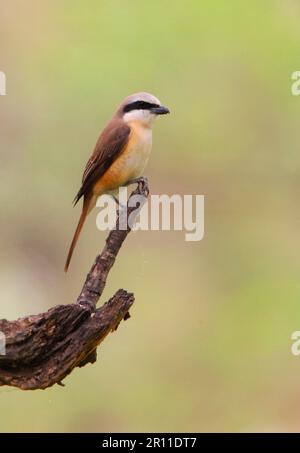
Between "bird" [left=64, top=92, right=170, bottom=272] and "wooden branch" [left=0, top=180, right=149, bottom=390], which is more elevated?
"bird" [left=64, top=92, right=170, bottom=272]

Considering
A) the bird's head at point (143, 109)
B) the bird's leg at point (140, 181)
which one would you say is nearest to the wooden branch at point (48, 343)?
the bird's leg at point (140, 181)

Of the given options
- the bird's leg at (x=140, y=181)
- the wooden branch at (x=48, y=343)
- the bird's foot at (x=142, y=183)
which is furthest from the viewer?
the bird's leg at (x=140, y=181)

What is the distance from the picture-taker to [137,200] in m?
4.51

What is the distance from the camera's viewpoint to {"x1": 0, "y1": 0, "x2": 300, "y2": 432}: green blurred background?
7895 mm

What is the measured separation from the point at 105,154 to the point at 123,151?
0.09 metres

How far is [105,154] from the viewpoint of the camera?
5.19 metres

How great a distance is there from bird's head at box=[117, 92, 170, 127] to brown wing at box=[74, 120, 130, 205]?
7 centimetres

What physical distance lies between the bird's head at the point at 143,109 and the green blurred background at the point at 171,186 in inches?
90.7

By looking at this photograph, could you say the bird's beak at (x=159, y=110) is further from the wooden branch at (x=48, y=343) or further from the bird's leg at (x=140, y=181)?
the wooden branch at (x=48, y=343)

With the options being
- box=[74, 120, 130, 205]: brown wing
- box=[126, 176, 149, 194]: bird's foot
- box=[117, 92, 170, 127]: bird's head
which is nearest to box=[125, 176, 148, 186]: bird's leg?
box=[126, 176, 149, 194]: bird's foot

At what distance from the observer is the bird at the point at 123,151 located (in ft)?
17.0

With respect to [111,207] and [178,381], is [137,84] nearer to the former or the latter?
[178,381]

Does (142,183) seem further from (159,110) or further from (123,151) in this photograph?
(159,110)

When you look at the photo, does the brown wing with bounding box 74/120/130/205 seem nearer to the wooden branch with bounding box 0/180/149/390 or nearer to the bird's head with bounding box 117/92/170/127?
the bird's head with bounding box 117/92/170/127
